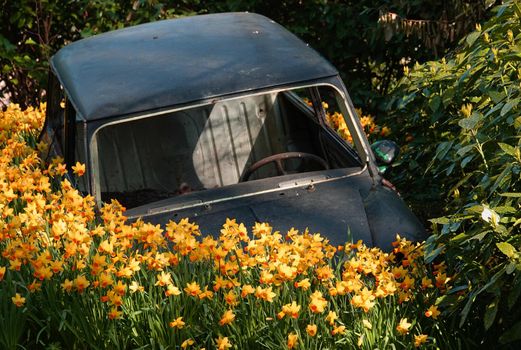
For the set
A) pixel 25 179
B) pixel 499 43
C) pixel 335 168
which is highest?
pixel 499 43

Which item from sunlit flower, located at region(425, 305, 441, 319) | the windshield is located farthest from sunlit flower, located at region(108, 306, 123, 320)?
the windshield

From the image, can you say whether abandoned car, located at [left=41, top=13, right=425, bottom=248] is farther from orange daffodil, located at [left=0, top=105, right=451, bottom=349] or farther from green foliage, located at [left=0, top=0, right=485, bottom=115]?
green foliage, located at [left=0, top=0, right=485, bottom=115]

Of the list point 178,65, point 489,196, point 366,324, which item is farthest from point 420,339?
point 178,65

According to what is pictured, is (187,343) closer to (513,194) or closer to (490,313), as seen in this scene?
(490,313)

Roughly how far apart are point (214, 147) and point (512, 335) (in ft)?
9.48

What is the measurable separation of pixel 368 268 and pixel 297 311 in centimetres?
50

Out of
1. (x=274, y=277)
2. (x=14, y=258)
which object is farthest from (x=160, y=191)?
(x=274, y=277)

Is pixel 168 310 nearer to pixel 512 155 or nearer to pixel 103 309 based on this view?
pixel 103 309

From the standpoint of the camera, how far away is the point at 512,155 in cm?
408

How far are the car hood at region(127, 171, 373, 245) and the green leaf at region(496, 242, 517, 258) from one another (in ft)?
3.83

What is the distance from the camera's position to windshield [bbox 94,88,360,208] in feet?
20.0

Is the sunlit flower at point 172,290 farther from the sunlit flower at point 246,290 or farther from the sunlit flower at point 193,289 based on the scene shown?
the sunlit flower at point 246,290

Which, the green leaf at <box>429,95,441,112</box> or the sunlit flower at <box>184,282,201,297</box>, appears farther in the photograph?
the green leaf at <box>429,95,441,112</box>

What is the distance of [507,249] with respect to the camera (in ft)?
12.5
